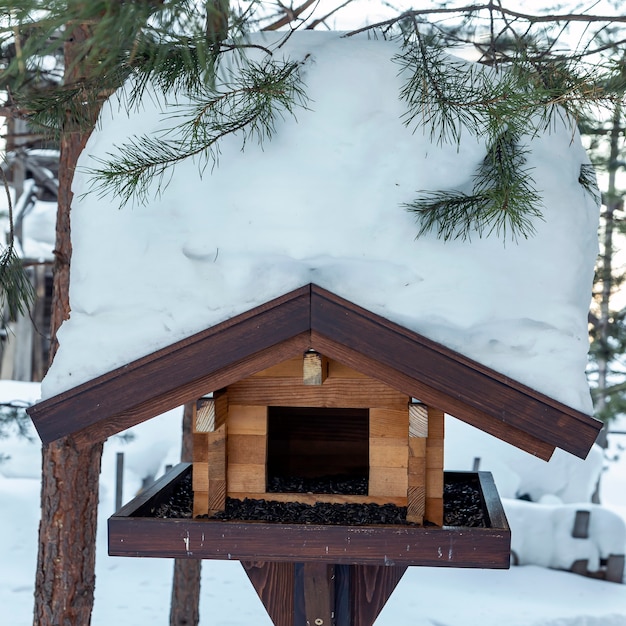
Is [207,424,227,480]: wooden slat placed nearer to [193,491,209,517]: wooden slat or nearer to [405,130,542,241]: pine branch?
[193,491,209,517]: wooden slat

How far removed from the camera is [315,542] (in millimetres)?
1975

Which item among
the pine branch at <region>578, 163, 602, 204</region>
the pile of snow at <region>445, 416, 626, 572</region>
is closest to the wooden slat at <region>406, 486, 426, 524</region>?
the pine branch at <region>578, 163, 602, 204</region>

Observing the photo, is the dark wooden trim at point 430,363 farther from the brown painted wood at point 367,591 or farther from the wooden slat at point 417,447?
the brown painted wood at point 367,591

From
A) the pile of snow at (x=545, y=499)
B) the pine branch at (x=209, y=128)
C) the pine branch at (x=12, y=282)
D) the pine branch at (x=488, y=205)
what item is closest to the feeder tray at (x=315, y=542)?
the pine branch at (x=488, y=205)

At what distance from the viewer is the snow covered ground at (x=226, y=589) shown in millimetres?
5629

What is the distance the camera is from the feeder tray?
196cm

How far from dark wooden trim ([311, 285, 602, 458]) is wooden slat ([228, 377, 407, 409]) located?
33 cm

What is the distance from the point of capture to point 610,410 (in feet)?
18.8

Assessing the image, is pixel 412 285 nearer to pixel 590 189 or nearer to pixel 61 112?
pixel 590 189

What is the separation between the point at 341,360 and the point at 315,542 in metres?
0.49

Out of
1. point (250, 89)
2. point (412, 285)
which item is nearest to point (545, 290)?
point (412, 285)

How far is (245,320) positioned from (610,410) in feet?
15.1

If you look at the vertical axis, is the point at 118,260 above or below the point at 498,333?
above

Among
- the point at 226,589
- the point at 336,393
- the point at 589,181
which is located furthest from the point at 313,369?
the point at 226,589
